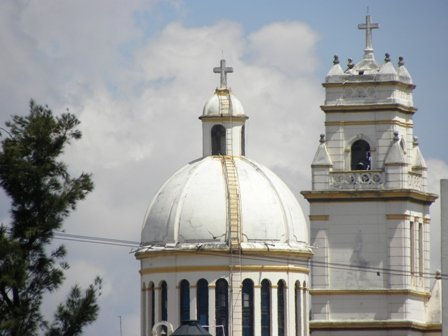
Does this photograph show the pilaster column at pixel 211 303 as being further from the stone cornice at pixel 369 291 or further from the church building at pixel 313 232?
the stone cornice at pixel 369 291

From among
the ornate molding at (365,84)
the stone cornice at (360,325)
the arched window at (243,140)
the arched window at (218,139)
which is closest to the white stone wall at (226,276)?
the arched window at (218,139)

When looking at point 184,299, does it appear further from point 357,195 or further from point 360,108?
point 360,108

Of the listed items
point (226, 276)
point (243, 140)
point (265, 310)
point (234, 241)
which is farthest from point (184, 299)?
point (243, 140)

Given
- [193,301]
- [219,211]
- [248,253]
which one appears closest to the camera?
[219,211]

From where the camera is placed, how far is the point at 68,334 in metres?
107

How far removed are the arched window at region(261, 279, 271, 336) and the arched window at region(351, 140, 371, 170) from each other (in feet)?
36.1

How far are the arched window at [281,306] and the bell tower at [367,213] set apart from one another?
9.42m

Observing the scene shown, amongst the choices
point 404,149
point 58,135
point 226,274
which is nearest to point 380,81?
point 404,149

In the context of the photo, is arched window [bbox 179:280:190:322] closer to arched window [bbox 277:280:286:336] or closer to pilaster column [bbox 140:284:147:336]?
pilaster column [bbox 140:284:147:336]

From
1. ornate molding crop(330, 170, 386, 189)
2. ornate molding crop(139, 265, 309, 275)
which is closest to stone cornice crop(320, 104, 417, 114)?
ornate molding crop(330, 170, 386, 189)

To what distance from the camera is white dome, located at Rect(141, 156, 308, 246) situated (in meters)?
157

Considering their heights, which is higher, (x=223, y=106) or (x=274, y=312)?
(x=223, y=106)

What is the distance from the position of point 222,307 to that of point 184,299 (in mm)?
2018

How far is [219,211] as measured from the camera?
157 metres
